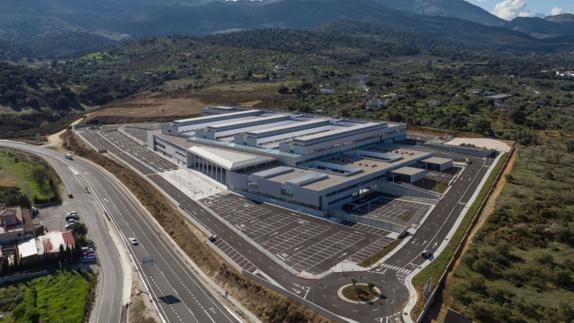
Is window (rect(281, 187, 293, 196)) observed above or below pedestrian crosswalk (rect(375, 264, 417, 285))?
above

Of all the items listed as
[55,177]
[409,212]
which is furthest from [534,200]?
[55,177]

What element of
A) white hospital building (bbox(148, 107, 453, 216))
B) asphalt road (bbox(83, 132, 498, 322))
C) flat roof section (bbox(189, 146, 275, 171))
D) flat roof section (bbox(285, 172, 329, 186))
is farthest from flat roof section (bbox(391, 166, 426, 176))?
flat roof section (bbox(189, 146, 275, 171))

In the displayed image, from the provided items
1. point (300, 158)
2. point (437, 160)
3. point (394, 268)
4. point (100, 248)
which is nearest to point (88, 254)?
point (100, 248)

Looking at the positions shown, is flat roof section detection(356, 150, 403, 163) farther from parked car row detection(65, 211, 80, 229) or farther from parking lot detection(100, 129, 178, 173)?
parked car row detection(65, 211, 80, 229)

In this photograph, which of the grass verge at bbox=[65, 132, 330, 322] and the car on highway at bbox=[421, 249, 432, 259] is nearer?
the grass verge at bbox=[65, 132, 330, 322]

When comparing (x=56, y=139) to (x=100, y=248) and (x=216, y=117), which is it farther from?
(x=100, y=248)
